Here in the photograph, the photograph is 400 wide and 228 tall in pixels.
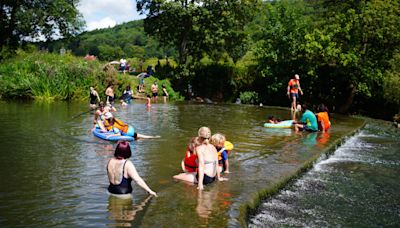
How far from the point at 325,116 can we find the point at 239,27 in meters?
22.1

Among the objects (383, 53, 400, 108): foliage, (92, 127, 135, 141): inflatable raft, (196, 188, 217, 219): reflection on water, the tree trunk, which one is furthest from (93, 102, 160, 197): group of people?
the tree trunk

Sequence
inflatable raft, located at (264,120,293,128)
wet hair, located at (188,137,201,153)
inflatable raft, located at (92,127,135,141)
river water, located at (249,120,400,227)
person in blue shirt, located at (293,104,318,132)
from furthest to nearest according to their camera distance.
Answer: inflatable raft, located at (264,120,293,128)
person in blue shirt, located at (293,104,318,132)
inflatable raft, located at (92,127,135,141)
wet hair, located at (188,137,201,153)
river water, located at (249,120,400,227)

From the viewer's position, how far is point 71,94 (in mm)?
29094

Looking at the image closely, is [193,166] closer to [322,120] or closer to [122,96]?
[322,120]

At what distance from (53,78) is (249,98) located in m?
13.7

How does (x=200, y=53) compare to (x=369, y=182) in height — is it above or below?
above

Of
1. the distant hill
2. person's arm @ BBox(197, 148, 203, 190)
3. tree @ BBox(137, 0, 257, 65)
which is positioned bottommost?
person's arm @ BBox(197, 148, 203, 190)

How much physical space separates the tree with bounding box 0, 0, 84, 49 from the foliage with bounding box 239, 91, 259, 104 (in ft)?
69.9

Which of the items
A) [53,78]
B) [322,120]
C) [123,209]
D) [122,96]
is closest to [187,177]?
[123,209]

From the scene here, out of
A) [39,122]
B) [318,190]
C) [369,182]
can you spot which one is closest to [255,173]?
[318,190]

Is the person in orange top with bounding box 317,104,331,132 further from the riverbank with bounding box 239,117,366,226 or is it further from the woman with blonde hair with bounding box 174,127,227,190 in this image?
the woman with blonde hair with bounding box 174,127,227,190

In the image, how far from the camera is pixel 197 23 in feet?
117

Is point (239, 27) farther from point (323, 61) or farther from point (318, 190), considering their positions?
point (318, 190)

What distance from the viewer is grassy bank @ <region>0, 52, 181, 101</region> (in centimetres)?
2841
